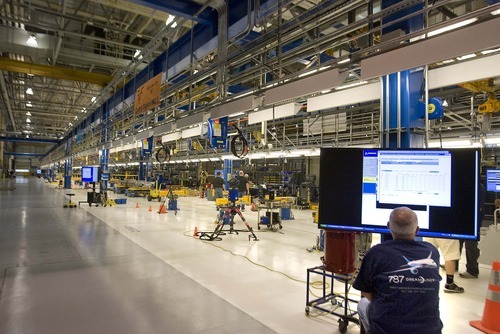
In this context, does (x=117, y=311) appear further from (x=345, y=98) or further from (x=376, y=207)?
(x=345, y=98)

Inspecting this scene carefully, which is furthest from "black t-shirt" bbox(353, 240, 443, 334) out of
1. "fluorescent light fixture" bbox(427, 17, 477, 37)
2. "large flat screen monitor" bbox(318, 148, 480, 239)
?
"fluorescent light fixture" bbox(427, 17, 477, 37)

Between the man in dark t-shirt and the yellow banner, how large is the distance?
576 centimetres

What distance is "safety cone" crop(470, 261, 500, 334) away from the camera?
3.38 metres

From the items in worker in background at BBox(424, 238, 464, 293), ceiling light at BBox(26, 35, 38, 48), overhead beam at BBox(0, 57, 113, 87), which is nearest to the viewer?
worker in background at BBox(424, 238, 464, 293)

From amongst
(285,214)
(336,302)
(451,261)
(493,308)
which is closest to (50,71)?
(285,214)

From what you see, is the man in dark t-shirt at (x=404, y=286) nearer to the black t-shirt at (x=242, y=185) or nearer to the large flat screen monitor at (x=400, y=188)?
the large flat screen monitor at (x=400, y=188)

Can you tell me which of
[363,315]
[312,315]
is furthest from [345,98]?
[363,315]

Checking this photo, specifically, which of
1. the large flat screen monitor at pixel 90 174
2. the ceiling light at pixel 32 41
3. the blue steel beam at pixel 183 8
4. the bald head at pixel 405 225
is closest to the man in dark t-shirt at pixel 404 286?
the bald head at pixel 405 225

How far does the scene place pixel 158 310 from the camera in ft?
12.0

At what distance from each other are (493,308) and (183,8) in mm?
6842

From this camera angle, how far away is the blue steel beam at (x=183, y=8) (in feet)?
19.8

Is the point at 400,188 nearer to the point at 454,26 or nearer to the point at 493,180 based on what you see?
the point at 454,26

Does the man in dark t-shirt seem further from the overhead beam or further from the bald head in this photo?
the overhead beam

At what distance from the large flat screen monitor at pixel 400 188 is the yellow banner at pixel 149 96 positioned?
474 cm
